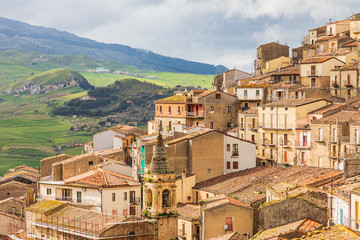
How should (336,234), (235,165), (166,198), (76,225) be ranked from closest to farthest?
(336,234) → (166,198) → (76,225) → (235,165)

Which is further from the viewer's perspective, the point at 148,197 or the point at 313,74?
the point at 313,74

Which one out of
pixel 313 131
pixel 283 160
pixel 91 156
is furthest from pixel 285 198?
pixel 91 156

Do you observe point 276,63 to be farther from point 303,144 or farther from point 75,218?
point 75,218

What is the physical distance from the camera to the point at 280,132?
247 ft

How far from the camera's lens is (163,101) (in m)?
96.7

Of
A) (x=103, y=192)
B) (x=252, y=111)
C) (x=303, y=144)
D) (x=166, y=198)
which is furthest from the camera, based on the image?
(x=252, y=111)

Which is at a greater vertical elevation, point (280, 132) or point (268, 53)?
point (268, 53)

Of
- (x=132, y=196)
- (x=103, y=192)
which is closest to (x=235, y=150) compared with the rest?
(x=132, y=196)

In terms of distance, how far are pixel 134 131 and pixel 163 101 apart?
6.03m

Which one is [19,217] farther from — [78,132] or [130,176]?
[78,132]

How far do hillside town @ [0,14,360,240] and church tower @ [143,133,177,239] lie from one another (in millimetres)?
76

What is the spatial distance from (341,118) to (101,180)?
71.2 feet

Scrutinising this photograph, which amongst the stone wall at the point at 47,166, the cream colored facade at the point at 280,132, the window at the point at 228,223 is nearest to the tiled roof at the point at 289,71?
the cream colored facade at the point at 280,132

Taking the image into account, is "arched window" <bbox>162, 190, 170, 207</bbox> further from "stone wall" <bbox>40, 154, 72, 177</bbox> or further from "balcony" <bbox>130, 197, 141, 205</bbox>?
"stone wall" <bbox>40, 154, 72, 177</bbox>
